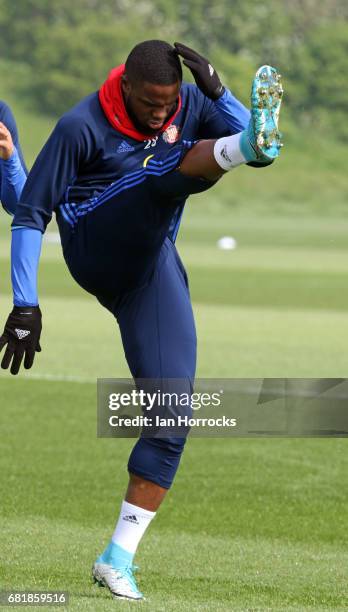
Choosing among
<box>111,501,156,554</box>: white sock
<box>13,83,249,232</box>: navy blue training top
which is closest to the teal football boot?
<box>13,83,249,232</box>: navy blue training top

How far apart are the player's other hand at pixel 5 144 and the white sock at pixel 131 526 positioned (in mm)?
1782

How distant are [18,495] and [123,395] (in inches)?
112

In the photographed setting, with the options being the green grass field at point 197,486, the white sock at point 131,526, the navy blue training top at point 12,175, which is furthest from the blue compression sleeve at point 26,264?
the green grass field at point 197,486

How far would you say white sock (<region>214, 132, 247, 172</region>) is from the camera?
6.13 m

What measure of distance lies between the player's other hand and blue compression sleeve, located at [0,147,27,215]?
0.12ft

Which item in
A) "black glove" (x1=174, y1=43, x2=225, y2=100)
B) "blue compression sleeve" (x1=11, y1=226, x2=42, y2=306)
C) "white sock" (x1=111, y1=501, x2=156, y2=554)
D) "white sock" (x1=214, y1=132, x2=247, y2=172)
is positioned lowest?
"white sock" (x1=111, y1=501, x2=156, y2=554)

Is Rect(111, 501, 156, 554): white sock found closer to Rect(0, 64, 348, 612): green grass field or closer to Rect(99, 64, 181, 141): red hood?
Rect(0, 64, 348, 612): green grass field

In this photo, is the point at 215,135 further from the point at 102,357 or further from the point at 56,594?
the point at 102,357

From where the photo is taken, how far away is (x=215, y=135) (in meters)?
7.33

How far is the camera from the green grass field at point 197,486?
23.9 feet

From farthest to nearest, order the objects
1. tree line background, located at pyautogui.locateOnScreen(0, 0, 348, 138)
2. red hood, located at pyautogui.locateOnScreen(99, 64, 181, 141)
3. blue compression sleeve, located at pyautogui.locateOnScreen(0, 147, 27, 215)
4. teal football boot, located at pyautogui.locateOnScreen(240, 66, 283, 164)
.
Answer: tree line background, located at pyautogui.locateOnScreen(0, 0, 348, 138), blue compression sleeve, located at pyautogui.locateOnScreen(0, 147, 27, 215), red hood, located at pyautogui.locateOnScreen(99, 64, 181, 141), teal football boot, located at pyautogui.locateOnScreen(240, 66, 283, 164)

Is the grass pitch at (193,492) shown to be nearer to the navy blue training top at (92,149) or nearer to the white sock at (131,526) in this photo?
the white sock at (131,526)

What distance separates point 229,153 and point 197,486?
5103 millimetres

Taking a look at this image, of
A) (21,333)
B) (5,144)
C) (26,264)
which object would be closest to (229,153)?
(26,264)
